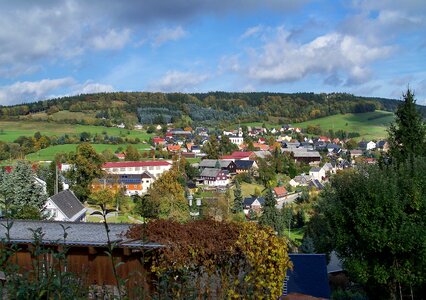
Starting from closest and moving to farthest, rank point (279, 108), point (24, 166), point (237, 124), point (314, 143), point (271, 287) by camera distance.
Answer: point (271, 287)
point (24, 166)
point (314, 143)
point (237, 124)
point (279, 108)

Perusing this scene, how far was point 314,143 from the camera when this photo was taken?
95.8 metres

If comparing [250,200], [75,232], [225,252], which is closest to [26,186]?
[75,232]

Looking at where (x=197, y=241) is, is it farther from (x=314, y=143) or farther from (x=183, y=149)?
(x=314, y=143)

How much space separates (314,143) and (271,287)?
92.1 meters

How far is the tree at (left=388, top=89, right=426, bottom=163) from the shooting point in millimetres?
14711

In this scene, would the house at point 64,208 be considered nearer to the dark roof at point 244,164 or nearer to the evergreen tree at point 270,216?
the evergreen tree at point 270,216

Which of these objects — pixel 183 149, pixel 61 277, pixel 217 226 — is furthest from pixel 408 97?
pixel 183 149

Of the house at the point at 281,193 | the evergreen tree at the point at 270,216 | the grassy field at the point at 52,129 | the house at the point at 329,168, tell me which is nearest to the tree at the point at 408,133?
the evergreen tree at the point at 270,216

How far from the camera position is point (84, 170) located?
35.5 m

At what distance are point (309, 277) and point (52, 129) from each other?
80502 millimetres

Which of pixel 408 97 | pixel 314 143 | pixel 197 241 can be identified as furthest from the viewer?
pixel 314 143

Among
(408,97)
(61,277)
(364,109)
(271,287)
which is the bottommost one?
(271,287)

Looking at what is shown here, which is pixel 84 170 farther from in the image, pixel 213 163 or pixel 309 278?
pixel 213 163

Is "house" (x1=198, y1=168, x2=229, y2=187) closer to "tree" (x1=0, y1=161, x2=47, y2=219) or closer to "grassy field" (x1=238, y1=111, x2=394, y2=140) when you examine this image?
"tree" (x1=0, y1=161, x2=47, y2=219)
